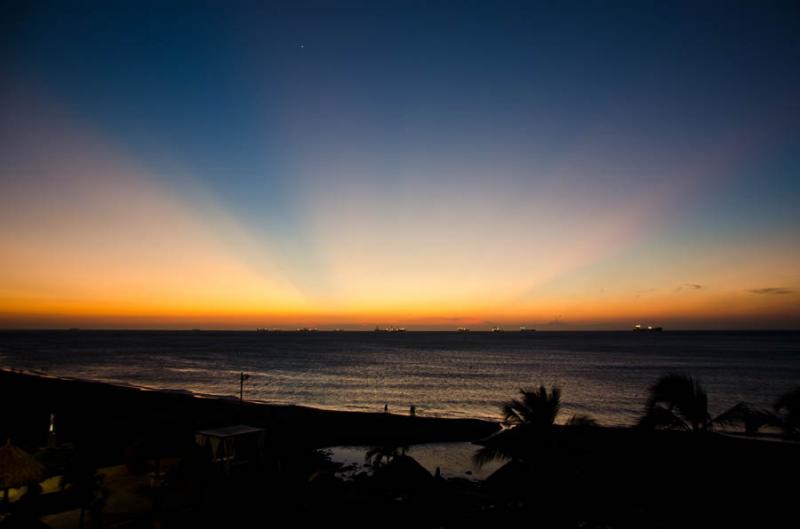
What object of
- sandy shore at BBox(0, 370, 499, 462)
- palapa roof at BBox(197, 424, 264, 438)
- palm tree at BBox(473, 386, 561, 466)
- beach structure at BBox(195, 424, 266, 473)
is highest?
palm tree at BBox(473, 386, 561, 466)

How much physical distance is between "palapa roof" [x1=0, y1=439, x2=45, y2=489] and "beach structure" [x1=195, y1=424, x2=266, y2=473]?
5498 mm

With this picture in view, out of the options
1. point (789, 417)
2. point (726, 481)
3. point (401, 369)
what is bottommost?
point (401, 369)

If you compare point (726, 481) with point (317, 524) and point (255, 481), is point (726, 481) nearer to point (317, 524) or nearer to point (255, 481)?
point (317, 524)

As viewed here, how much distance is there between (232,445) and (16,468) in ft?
23.0

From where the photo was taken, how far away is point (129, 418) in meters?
39.2

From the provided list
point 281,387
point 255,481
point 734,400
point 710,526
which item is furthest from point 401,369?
point 710,526

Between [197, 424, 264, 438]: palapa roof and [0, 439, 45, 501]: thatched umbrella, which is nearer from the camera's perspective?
[0, 439, 45, 501]: thatched umbrella

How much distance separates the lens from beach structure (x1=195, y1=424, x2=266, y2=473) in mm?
18516

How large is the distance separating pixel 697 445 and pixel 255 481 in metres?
14.5

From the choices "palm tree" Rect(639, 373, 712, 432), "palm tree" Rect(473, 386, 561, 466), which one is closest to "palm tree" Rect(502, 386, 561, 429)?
"palm tree" Rect(473, 386, 561, 466)

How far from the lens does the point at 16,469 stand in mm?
13641

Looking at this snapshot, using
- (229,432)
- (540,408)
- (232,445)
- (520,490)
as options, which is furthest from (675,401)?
(229,432)

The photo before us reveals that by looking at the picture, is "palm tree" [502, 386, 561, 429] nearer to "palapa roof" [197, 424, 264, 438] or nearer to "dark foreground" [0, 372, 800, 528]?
"dark foreground" [0, 372, 800, 528]

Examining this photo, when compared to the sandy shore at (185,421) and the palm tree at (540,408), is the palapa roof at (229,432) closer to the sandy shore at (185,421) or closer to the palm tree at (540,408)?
the sandy shore at (185,421)
